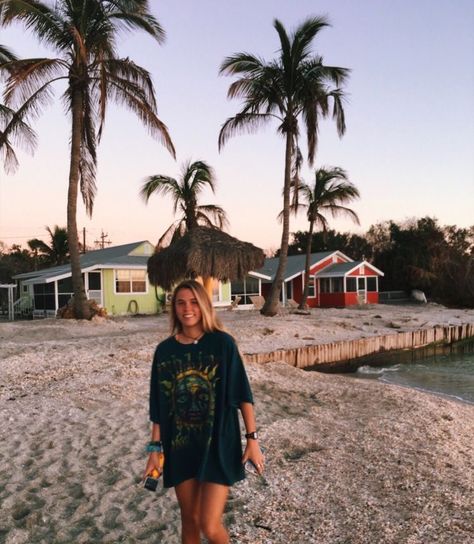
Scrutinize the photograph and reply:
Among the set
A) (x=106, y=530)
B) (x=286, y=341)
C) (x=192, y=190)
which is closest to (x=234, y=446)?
(x=106, y=530)

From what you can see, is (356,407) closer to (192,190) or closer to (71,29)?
(71,29)

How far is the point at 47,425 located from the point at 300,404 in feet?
12.7

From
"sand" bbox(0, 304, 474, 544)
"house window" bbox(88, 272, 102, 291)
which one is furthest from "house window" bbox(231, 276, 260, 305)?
"sand" bbox(0, 304, 474, 544)

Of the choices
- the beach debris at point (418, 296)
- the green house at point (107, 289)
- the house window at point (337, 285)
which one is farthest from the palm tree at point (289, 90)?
the beach debris at point (418, 296)

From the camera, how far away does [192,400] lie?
265 centimetres

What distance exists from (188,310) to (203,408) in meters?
0.54

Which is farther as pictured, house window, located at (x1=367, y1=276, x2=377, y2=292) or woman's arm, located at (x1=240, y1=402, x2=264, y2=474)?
house window, located at (x1=367, y1=276, x2=377, y2=292)

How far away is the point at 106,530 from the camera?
3.58m

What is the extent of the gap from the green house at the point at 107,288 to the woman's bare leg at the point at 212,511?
71.7ft

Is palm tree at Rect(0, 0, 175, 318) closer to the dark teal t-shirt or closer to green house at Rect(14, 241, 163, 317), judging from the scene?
green house at Rect(14, 241, 163, 317)

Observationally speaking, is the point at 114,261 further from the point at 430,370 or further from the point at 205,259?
the point at 430,370

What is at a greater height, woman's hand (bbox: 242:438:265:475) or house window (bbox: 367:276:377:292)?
house window (bbox: 367:276:377:292)

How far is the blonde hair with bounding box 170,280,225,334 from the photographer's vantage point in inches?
109

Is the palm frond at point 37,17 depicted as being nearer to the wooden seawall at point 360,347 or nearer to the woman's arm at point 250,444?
the wooden seawall at point 360,347
